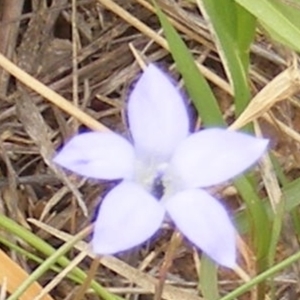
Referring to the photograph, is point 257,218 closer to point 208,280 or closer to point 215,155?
point 208,280

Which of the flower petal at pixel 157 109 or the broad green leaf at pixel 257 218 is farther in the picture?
the broad green leaf at pixel 257 218

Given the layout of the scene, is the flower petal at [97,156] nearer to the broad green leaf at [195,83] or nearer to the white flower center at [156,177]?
the white flower center at [156,177]

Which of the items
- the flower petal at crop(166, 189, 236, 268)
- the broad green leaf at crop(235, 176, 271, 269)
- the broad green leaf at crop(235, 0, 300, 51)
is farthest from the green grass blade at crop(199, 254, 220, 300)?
the flower petal at crop(166, 189, 236, 268)

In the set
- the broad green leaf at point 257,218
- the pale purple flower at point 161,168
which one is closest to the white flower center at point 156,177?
the pale purple flower at point 161,168

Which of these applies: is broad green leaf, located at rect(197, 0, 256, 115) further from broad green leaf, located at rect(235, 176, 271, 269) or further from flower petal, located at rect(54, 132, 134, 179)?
flower petal, located at rect(54, 132, 134, 179)

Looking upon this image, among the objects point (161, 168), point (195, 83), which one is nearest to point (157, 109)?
point (161, 168)

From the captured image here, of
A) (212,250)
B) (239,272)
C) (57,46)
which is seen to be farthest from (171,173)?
(57,46)

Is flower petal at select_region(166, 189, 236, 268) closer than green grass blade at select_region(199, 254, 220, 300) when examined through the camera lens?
Yes

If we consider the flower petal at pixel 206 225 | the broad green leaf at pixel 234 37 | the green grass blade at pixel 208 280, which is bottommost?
the green grass blade at pixel 208 280
